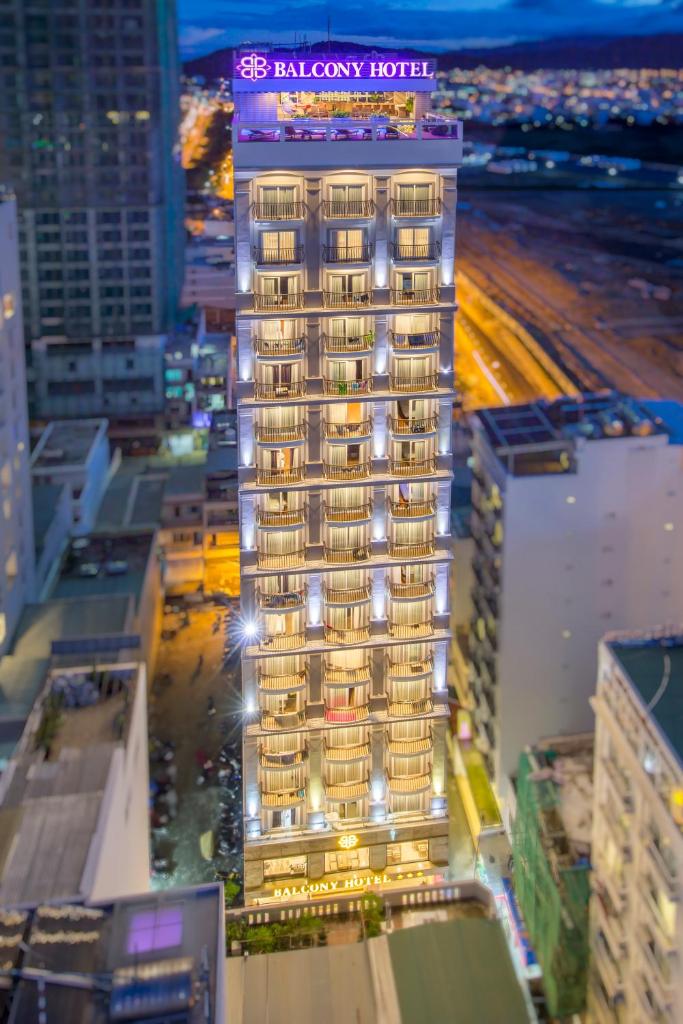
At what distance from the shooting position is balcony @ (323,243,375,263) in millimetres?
7207

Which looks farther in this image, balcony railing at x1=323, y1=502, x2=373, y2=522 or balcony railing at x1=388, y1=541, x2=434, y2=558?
balcony railing at x1=388, y1=541, x2=434, y2=558

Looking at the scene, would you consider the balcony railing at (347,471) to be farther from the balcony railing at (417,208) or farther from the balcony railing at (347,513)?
the balcony railing at (417,208)

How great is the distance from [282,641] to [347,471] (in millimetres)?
1422

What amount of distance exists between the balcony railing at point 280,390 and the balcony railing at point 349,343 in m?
0.33

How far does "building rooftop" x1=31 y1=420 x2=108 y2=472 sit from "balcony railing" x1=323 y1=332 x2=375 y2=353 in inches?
334

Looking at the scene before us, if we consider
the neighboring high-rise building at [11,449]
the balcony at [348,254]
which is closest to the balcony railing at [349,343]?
the balcony at [348,254]

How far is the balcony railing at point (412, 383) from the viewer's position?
7.54m

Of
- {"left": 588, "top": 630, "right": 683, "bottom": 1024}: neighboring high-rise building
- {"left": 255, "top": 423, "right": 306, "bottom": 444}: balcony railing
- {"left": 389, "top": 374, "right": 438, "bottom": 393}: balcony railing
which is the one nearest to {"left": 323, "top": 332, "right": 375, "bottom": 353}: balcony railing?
{"left": 389, "top": 374, "right": 438, "bottom": 393}: balcony railing

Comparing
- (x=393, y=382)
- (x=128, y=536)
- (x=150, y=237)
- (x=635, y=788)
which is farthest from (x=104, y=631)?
(x=150, y=237)

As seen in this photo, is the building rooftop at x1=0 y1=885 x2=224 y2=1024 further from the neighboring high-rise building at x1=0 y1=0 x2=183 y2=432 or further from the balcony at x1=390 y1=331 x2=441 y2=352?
the neighboring high-rise building at x1=0 y1=0 x2=183 y2=432

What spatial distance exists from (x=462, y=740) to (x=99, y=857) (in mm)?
5963

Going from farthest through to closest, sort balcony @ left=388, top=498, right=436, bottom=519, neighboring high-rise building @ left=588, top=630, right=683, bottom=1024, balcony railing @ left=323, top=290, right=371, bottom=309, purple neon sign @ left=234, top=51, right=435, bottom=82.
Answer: balcony @ left=388, top=498, right=436, bottom=519
balcony railing @ left=323, top=290, right=371, bottom=309
purple neon sign @ left=234, top=51, right=435, bottom=82
neighboring high-rise building @ left=588, top=630, right=683, bottom=1024

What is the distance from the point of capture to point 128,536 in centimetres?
1376

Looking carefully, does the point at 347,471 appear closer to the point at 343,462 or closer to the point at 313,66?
the point at 343,462
